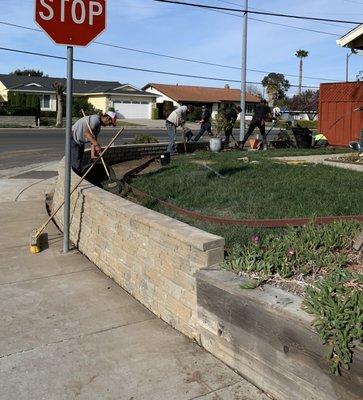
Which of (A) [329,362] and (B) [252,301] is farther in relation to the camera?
(B) [252,301]

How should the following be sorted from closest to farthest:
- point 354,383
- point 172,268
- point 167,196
Result: 1. point 354,383
2. point 172,268
3. point 167,196

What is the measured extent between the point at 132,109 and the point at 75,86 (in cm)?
735

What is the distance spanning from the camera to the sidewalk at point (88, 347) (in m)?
3.40

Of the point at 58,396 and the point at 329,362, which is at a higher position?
the point at 329,362

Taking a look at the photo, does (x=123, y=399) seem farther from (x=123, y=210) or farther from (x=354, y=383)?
(x=123, y=210)

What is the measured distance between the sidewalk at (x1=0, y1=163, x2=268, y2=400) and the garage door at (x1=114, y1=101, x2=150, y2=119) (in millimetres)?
59556

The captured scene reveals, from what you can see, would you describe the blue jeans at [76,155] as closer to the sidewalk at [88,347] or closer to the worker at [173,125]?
the sidewalk at [88,347]

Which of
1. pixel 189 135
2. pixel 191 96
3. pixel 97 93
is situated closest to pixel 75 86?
pixel 97 93

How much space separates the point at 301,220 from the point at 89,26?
312cm

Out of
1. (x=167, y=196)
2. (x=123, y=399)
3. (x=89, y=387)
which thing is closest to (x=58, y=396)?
(x=89, y=387)

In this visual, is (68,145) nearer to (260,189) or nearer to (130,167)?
(260,189)

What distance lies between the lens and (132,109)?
6588cm

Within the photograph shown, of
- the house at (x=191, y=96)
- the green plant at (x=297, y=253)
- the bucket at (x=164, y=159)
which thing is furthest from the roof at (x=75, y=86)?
the green plant at (x=297, y=253)

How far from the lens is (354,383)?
2715mm
